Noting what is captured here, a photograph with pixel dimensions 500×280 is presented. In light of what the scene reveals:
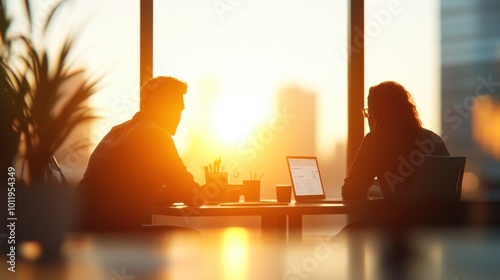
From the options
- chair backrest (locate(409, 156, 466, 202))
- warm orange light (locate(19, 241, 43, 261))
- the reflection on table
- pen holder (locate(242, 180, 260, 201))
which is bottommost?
the reflection on table

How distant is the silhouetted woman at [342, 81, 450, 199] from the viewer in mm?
3877

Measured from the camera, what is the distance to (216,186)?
4.25m

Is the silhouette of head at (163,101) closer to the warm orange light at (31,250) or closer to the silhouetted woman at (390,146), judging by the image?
the warm orange light at (31,250)

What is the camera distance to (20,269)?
3.75 m

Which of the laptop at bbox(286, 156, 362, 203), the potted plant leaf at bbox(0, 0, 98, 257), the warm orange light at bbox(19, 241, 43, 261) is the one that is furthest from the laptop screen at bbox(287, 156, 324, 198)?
the warm orange light at bbox(19, 241, 43, 261)

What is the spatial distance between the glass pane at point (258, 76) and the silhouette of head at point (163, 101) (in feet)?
6.30

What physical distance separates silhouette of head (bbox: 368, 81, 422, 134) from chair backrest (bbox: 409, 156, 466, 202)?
32cm

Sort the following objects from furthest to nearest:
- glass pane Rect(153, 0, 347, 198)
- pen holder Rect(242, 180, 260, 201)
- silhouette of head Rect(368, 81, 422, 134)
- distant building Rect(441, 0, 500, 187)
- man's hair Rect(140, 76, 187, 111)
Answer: distant building Rect(441, 0, 500, 187), glass pane Rect(153, 0, 347, 198), pen holder Rect(242, 180, 260, 201), silhouette of head Rect(368, 81, 422, 134), man's hair Rect(140, 76, 187, 111)

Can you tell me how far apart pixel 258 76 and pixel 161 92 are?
240cm

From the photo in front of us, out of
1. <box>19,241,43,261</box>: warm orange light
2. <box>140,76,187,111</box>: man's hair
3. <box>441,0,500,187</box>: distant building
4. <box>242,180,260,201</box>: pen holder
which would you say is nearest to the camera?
<box>19,241,43,261</box>: warm orange light

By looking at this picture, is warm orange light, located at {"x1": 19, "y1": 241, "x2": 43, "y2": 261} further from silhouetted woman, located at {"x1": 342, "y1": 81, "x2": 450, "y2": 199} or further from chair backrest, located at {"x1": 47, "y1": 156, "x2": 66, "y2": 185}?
silhouetted woman, located at {"x1": 342, "y1": 81, "x2": 450, "y2": 199}

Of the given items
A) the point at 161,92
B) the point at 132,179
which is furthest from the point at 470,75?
the point at 132,179

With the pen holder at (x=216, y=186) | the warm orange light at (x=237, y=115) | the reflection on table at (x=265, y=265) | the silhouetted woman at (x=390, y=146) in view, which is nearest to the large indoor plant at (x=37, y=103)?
the reflection on table at (x=265, y=265)

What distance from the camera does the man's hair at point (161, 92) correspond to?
152 inches
